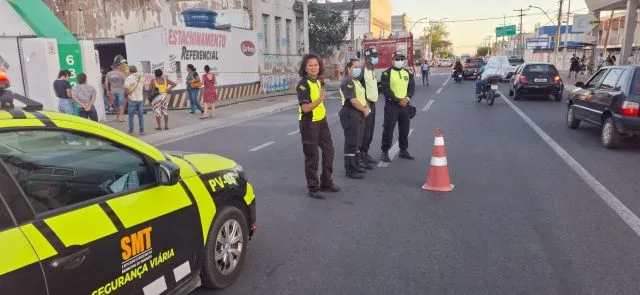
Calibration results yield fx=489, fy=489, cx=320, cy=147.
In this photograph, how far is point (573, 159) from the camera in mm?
8109

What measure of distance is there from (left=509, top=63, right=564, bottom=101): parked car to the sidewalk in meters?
8.98

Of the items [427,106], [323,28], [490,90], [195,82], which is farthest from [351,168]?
[323,28]

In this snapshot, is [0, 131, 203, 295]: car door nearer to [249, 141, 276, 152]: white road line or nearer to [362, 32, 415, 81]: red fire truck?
[249, 141, 276, 152]: white road line

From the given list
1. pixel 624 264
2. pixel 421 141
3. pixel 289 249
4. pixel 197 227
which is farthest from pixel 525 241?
pixel 421 141

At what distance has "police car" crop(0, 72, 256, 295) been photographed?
7.18 ft

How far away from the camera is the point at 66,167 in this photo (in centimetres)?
287

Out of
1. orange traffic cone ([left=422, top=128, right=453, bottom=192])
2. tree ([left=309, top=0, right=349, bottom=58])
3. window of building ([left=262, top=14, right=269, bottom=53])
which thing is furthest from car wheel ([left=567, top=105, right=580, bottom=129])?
tree ([left=309, top=0, right=349, bottom=58])

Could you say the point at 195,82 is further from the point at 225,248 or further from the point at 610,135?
the point at 225,248

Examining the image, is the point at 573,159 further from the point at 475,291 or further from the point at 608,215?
the point at 475,291

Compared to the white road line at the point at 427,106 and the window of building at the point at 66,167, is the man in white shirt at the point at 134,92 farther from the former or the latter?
the window of building at the point at 66,167

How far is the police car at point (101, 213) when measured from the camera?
219 centimetres

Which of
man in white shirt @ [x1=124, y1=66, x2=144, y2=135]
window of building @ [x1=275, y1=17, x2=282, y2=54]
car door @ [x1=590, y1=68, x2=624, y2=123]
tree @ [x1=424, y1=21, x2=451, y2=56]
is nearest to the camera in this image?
car door @ [x1=590, y1=68, x2=624, y2=123]

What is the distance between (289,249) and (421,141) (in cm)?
625

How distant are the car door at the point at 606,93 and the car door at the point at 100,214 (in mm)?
8416
